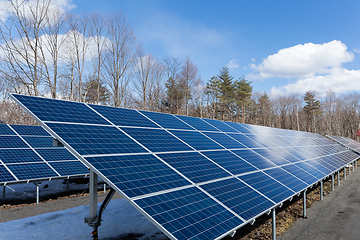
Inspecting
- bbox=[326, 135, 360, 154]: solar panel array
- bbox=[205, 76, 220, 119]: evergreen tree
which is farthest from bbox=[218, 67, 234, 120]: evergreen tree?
bbox=[326, 135, 360, 154]: solar panel array

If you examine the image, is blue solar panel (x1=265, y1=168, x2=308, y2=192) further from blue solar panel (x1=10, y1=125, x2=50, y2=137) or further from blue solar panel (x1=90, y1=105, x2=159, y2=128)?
blue solar panel (x1=10, y1=125, x2=50, y2=137)

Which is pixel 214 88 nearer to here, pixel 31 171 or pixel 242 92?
pixel 242 92

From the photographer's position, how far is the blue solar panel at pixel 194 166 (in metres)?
6.33

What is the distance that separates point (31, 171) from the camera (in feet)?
42.5

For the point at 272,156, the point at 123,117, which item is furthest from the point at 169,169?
the point at 272,156

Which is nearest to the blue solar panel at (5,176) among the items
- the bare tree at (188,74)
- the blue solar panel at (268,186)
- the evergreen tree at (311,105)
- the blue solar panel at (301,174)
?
the blue solar panel at (268,186)

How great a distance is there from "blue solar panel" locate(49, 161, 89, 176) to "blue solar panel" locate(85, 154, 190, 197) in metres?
10.3

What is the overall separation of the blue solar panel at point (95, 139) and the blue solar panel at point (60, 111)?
382 millimetres

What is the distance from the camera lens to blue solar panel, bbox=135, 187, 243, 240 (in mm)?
4160

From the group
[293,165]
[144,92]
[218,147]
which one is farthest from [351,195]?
[144,92]

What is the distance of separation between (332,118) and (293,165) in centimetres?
8579

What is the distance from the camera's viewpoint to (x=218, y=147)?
969 cm

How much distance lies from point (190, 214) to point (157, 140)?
3.36 metres

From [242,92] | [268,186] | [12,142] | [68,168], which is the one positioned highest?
[242,92]
